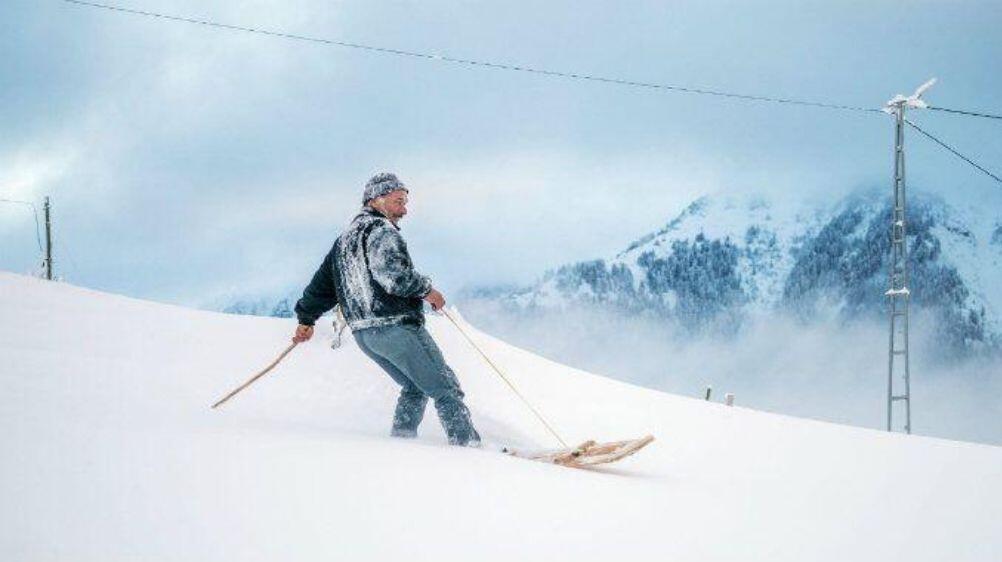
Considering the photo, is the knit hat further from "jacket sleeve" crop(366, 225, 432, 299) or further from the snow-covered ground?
the snow-covered ground

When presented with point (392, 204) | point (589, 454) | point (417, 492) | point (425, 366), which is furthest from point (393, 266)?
point (417, 492)

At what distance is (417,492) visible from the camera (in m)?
2.90

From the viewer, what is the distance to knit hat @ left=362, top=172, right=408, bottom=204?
4562mm

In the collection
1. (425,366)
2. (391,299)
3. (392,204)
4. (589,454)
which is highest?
(392,204)

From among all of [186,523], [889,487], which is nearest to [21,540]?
[186,523]

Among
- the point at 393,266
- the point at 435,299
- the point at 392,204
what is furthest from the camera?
the point at 392,204

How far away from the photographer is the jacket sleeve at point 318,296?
194 inches

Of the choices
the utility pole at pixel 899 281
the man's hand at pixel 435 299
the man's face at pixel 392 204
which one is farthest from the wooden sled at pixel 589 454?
the utility pole at pixel 899 281

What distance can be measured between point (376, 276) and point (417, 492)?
1708mm

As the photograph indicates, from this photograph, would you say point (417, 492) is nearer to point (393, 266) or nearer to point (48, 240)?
point (393, 266)

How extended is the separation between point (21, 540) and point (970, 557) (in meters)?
3.30

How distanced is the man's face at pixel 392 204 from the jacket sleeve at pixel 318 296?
0.59m

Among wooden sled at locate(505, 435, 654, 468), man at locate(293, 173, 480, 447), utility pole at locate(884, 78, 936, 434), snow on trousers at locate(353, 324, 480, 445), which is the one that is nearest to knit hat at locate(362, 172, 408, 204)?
man at locate(293, 173, 480, 447)

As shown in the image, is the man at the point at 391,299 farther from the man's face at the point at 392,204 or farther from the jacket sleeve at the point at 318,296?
the jacket sleeve at the point at 318,296
